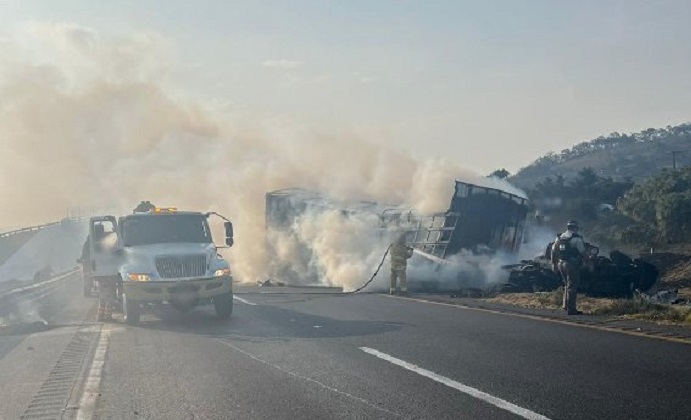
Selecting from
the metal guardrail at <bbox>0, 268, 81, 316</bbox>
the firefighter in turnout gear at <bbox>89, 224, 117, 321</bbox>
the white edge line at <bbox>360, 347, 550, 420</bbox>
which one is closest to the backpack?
the white edge line at <bbox>360, 347, 550, 420</bbox>

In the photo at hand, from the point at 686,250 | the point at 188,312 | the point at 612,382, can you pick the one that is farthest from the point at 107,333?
the point at 686,250

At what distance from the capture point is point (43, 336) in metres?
13.7

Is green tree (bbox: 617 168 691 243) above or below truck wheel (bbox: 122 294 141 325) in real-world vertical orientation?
above

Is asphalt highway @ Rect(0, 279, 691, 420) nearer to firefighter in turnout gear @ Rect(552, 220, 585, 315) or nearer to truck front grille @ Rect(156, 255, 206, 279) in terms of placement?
firefighter in turnout gear @ Rect(552, 220, 585, 315)

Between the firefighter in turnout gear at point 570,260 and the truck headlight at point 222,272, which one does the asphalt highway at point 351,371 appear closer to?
the firefighter in turnout gear at point 570,260

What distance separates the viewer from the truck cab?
1509 centimetres

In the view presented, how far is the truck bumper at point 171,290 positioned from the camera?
49.2ft

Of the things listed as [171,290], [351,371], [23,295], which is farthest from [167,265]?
[23,295]

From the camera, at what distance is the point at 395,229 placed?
989 inches

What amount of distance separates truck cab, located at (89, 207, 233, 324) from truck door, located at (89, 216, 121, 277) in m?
0.04

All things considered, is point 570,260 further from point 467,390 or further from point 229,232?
point 229,232

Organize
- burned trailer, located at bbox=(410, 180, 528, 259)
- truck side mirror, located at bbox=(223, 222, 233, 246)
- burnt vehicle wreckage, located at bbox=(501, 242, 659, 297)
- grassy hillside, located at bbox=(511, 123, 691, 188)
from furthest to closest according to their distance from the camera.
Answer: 1. grassy hillside, located at bbox=(511, 123, 691, 188)
2. burned trailer, located at bbox=(410, 180, 528, 259)
3. burnt vehicle wreckage, located at bbox=(501, 242, 659, 297)
4. truck side mirror, located at bbox=(223, 222, 233, 246)

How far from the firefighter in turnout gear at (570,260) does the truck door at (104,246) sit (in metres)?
9.37

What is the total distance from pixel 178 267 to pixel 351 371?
752 cm
